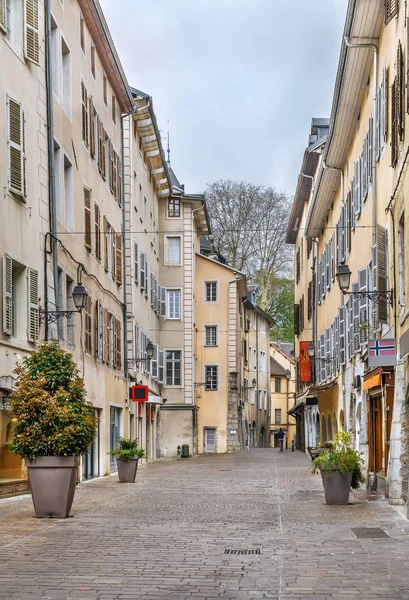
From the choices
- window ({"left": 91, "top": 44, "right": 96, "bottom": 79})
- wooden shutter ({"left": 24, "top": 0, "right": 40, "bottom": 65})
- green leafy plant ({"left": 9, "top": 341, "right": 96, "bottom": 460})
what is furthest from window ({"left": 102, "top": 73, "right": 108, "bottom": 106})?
green leafy plant ({"left": 9, "top": 341, "right": 96, "bottom": 460})

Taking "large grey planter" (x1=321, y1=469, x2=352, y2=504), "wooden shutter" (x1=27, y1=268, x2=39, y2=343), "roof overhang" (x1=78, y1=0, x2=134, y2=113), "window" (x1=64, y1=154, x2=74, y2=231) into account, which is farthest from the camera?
"roof overhang" (x1=78, y1=0, x2=134, y2=113)

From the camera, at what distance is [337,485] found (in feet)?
54.4

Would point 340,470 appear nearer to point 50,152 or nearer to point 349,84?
point 50,152

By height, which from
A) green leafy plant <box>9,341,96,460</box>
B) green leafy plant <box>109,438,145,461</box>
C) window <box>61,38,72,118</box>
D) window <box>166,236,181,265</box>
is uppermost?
window <box>61,38,72,118</box>

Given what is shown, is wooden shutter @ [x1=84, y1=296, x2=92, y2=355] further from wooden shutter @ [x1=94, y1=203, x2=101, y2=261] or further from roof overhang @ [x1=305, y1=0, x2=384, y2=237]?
roof overhang @ [x1=305, y1=0, x2=384, y2=237]

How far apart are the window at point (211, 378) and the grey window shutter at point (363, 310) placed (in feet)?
100

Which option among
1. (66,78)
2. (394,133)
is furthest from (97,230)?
(394,133)

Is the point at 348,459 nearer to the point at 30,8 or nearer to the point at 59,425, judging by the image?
the point at 59,425

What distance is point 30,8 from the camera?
2058cm

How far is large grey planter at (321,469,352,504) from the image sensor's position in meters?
16.5

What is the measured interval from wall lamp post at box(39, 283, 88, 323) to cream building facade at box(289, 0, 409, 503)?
17.9ft

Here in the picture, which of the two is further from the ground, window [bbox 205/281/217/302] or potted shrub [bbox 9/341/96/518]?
window [bbox 205/281/217/302]

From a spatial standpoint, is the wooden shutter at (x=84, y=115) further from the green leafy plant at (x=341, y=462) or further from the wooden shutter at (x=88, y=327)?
the green leafy plant at (x=341, y=462)

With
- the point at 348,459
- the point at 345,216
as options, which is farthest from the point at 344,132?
the point at 348,459
